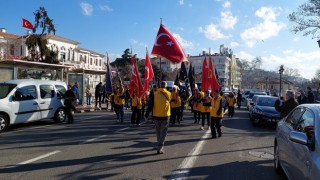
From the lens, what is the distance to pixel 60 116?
1419cm

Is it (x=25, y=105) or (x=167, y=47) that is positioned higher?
(x=167, y=47)

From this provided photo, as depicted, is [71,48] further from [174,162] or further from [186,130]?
[174,162]

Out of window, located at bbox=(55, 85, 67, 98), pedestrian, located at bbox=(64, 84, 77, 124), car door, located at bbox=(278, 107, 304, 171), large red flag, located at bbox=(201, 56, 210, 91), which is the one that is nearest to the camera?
car door, located at bbox=(278, 107, 304, 171)

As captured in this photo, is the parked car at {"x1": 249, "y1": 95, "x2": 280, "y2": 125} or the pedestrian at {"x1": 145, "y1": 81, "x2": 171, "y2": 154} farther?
the parked car at {"x1": 249, "y1": 95, "x2": 280, "y2": 125}

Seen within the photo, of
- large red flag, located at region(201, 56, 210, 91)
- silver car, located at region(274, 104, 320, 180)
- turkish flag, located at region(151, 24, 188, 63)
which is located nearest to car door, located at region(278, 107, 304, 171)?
silver car, located at region(274, 104, 320, 180)

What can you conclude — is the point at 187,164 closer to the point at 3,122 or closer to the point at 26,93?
the point at 3,122

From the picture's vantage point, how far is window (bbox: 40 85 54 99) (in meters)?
13.1

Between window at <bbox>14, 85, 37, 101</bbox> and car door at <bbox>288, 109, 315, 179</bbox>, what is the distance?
9867mm

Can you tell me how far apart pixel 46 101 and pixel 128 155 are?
21.8ft

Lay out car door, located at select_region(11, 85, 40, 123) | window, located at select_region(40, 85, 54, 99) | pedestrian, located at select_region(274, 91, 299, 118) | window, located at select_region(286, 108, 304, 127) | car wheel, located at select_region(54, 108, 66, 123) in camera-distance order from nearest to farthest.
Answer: window, located at select_region(286, 108, 304, 127) < pedestrian, located at select_region(274, 91, 299, 118) < car door, located at select_region(11, 85, 40, 123) < window, located at select_region(40, 85, 54, 99) < car wheel, located at select_region(54, 108, 66, 123)

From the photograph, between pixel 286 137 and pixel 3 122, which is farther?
pixel 3 122

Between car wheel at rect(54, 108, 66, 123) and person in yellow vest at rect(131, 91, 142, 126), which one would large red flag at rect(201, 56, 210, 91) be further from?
car wheel at rect(54, 108, 66, 123)

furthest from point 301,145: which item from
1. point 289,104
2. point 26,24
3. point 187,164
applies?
point 26,24

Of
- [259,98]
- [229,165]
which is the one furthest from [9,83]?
[259,98]
